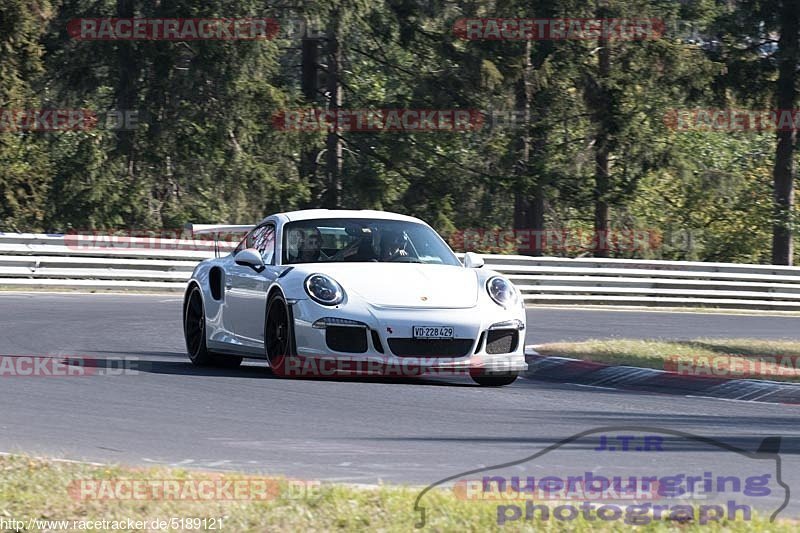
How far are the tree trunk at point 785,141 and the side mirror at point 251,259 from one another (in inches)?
975

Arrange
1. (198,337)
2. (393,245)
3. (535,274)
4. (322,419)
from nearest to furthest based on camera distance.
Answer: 1. (322,419)
2. (393,245)
3. (198,337)
4. (535,274)

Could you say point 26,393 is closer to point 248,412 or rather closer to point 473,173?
point 248,412

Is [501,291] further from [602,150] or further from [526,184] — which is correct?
[602,150]

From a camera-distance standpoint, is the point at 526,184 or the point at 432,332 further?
the point at 526,184

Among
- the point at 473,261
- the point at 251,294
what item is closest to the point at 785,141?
the point at 473,261

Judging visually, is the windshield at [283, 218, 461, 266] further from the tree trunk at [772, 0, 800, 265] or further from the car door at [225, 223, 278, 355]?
the tree trunk at [772, 0, 800, 265]

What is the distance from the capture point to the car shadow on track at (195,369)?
11.1 metres

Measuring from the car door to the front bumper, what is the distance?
2.56ft

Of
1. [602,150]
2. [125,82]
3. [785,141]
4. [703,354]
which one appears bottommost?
[703,354]

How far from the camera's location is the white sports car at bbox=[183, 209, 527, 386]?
411 inches

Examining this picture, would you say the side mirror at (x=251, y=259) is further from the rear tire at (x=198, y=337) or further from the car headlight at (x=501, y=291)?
the car headlight at (x=501, y=291)

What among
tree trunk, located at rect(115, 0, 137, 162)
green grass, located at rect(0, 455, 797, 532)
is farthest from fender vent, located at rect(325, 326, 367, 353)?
tree trunk, located at rect(115, 0, 137, 162)

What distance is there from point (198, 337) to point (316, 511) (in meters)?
6.95

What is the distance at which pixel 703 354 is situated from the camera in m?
14.6
